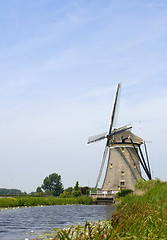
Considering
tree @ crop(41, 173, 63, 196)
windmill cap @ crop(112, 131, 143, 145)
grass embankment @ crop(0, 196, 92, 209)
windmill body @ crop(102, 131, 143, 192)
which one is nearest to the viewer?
grass embankment @ crop(0, 196, 92, 209)

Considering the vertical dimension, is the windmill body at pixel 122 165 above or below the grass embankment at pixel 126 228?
above

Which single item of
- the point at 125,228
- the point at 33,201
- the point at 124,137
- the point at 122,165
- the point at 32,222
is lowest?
the point at 32,222

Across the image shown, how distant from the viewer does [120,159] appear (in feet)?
146

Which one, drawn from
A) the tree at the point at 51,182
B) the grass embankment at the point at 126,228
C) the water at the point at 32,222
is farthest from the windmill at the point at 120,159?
the tree at the point at 51,182

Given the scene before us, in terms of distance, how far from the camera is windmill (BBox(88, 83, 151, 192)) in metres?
44.0

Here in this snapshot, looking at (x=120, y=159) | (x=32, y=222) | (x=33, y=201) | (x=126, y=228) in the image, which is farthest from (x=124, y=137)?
(x=126, y=228)

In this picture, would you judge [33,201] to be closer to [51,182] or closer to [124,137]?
[124,137]

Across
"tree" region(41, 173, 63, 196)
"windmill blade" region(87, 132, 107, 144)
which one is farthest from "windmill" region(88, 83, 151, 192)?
"tree" region(41, 173, 63, 196)

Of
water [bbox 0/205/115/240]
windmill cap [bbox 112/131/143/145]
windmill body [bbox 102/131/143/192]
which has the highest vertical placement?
windmill cap [bbox 112/131/143/145]

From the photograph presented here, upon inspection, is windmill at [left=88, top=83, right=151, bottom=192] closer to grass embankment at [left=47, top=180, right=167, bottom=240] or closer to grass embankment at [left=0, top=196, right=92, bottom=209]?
grass embankment at [left=0, top=196, right=92, bottom=209]

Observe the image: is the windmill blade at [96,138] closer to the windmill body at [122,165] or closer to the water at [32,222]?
the windmill body at [122,165]

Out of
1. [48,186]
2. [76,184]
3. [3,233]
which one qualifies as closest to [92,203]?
[76,184]

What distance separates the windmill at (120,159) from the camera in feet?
144

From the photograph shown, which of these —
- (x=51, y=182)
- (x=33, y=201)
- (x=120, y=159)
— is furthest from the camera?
(x=51, y=182)
